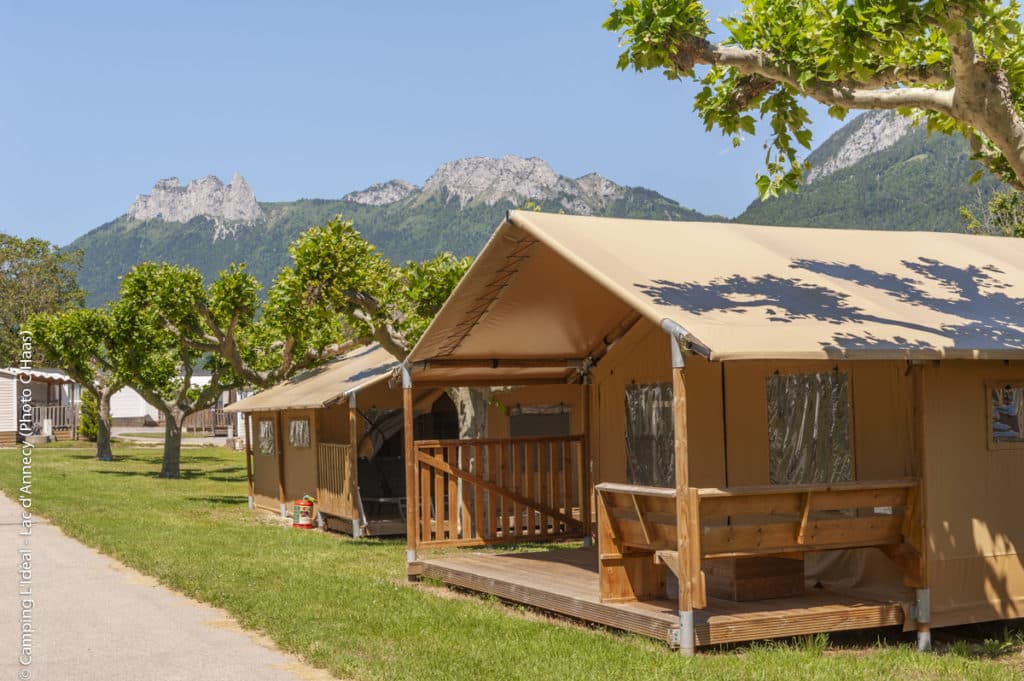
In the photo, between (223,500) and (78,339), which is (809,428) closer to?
(223,500)

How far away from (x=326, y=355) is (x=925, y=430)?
1730 centimetres

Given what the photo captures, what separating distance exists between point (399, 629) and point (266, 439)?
1392cm

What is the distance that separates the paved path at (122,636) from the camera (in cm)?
823

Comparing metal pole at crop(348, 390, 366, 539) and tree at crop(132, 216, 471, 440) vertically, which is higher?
tree at crop(132, 216, 471, 440)

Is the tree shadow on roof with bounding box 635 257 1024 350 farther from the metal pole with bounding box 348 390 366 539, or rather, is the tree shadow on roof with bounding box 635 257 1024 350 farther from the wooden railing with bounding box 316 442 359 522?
the wooden railing with bounding box 316 442 359 522

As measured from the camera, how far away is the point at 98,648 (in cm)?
915

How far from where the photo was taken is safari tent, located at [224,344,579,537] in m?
18.0

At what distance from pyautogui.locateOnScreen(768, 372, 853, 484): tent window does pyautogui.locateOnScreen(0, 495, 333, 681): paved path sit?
15.6 feet

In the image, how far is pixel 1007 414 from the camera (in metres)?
9.93

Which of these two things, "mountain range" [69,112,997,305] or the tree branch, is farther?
"mountain range" [69,112,997,305]

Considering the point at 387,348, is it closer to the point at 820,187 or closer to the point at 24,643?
the point at 24,643

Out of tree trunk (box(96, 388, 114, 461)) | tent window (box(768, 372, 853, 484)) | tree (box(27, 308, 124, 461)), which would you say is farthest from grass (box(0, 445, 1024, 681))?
tree trunk (box(96, 388, 114, 461))

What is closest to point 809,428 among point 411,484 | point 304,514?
point 411,484

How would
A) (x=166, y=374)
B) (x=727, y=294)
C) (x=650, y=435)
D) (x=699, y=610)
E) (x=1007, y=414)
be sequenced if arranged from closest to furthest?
(x=699, y=610) → (x=727, y=294) → (x=1007, y=414) → (x=650, y=435) → (x=166, y=374)
